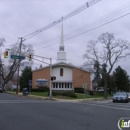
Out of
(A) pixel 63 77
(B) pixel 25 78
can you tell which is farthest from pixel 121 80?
(B) pixel 25 78

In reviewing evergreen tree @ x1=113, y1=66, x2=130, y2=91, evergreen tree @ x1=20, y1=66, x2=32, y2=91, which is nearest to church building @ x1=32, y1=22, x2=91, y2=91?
evergreen tree @ x1=20, y1=66, x2=32, y2=91

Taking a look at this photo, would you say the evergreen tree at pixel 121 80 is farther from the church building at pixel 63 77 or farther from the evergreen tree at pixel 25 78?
the evergreen tree at pixel 25 78

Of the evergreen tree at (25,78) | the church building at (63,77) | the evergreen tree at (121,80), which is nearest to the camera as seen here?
the church building at (63,77)

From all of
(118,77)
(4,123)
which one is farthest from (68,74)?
(4,123)

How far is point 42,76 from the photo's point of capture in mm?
65688

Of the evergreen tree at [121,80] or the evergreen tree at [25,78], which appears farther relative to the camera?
the evergreen tree at [121,80]

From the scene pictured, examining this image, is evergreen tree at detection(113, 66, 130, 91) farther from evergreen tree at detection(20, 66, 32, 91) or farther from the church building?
evergreen tree at detection(20, 66, 32, 91)

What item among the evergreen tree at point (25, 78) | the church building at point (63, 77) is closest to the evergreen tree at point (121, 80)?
the church building at point (63, 77)

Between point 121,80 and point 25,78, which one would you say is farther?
point 121,80

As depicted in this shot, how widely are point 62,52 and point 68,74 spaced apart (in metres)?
7.68

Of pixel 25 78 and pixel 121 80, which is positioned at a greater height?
pixel 25 78

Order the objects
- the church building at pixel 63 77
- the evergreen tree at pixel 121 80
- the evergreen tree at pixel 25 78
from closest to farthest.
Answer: the church building at pixel 63 77 → the evergreen tree at pixel 25 78 → the evergreen tree at pixel 121 80

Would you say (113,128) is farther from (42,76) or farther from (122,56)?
(42,76)

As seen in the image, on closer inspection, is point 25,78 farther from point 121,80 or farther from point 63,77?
point 121,80
